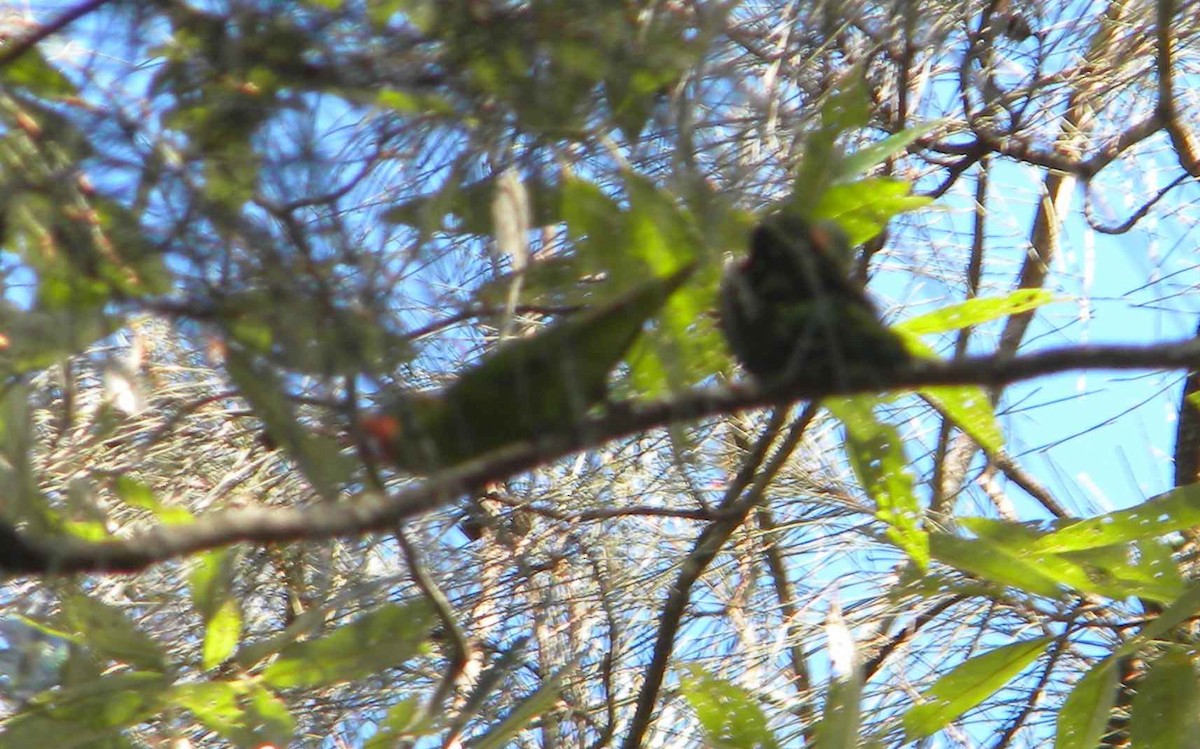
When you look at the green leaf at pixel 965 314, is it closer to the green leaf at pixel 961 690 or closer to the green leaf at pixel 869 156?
the green leaf at pixel 869 156

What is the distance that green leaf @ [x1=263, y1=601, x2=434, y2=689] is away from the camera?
1.10 meters

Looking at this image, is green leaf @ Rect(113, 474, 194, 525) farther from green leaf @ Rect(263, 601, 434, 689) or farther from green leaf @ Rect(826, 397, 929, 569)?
green leaf @ Rect(826, 397, 929, 569)

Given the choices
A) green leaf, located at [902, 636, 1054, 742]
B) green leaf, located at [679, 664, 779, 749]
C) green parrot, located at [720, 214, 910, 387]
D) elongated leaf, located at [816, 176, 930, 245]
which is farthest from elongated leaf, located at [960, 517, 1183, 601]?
green parrot, located at [720, 214, 910, 387]

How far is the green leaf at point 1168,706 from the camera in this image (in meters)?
1.26

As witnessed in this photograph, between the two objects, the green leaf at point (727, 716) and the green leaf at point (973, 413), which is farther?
the green leaf at point (727, 716)

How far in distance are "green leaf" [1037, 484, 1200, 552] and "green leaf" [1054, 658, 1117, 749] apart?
0.14m

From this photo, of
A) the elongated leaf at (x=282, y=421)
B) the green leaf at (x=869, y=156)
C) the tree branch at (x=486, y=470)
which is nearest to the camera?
the tree branch at (x=486, y=470)

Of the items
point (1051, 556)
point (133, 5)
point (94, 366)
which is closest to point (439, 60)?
point (133, 5)

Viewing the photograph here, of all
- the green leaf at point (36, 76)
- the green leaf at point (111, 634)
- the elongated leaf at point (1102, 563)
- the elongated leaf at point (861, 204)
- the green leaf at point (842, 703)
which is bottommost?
the green leaf at point (842, 703)

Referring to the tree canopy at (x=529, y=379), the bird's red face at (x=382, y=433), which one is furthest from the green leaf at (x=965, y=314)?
the bird's red face at (x=382, y=433)

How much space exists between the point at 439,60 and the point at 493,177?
3.5 inches

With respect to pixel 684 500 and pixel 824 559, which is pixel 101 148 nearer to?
pixel 684 500

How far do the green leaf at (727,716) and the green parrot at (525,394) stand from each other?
647 mm

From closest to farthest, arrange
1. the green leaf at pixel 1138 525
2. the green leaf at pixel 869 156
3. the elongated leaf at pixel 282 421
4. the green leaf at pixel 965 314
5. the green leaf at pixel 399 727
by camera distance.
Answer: the elongated leaf at pixel 282 421 → the green leaf at pixel 869 156 → the green leaf at pixel 965 314 → the green leaf at pixel 399 727 → the green leaf at pixel 1138 525
